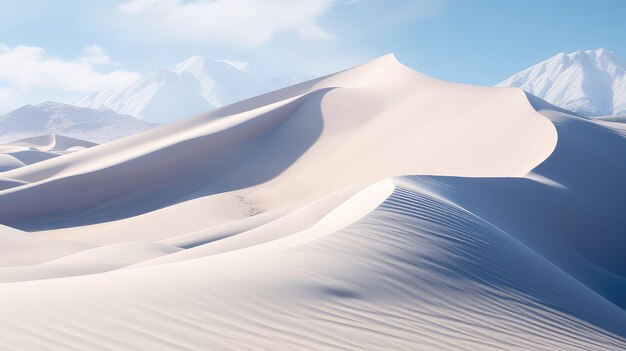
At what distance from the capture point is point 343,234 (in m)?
6.32

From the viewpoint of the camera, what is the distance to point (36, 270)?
9.11 metres

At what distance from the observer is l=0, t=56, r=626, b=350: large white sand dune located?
168 inches

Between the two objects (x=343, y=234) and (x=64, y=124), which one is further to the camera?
(x=64, y=124)

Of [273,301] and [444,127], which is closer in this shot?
[273,301]

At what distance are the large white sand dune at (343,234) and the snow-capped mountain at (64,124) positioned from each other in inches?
3930

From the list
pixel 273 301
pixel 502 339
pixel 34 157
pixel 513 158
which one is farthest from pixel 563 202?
pixel 34 157

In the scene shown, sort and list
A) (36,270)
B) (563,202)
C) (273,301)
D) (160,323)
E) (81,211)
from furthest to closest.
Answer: (81,211) → (563,202) → (36,270) → (273,301) → (160,323)

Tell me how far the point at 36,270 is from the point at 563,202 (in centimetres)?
940

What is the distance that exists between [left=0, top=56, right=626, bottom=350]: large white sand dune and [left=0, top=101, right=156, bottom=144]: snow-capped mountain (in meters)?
99.8

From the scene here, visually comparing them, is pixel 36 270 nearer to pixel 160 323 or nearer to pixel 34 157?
pixel 160 323

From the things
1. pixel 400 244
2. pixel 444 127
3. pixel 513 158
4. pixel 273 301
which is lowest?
pixel 273 301

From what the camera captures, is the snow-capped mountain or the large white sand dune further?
the snow-capped mountain

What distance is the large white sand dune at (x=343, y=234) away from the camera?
4270 mm

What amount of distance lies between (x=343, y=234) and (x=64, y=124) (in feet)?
451
